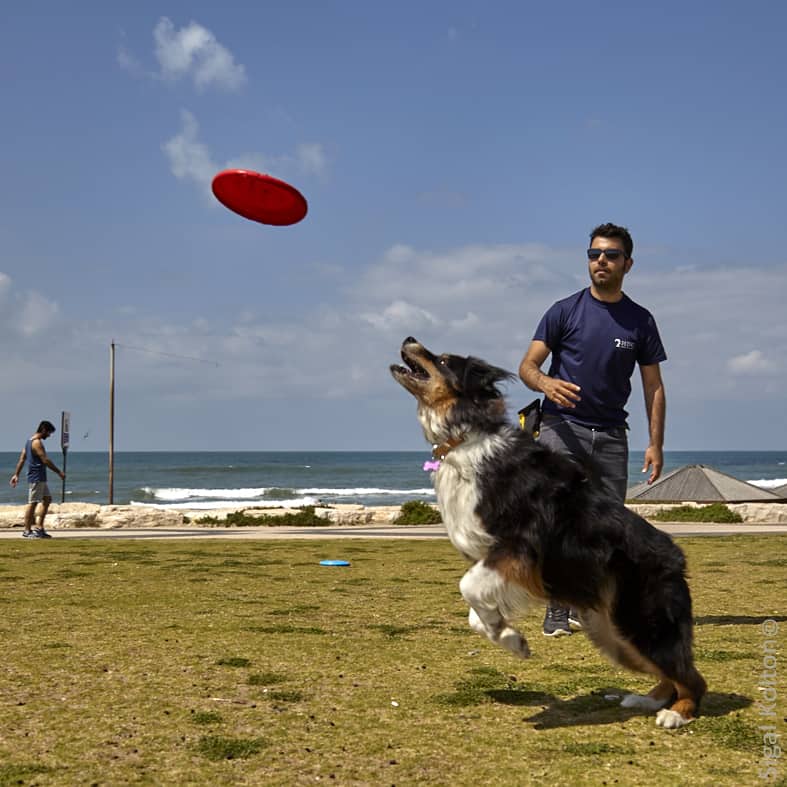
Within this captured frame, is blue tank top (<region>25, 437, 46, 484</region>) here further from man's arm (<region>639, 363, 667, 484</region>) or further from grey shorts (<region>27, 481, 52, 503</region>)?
man's arm (<region>639, 363, 667, 484</region>)

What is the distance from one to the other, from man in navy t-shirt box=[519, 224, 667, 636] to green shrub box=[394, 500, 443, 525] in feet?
55.4

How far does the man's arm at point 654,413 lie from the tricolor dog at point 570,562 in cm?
208

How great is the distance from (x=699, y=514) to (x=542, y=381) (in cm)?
→ 1915

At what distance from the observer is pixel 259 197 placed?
1166cm

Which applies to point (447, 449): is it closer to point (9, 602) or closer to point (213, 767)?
point (213, 767)

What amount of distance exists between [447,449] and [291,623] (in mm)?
3024

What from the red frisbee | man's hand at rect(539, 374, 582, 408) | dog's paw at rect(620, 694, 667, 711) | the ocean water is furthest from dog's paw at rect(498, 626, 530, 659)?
the ocean water

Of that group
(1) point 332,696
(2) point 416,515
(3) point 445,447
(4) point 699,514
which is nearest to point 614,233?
(3) point 445,447

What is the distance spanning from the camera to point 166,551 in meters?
13.9

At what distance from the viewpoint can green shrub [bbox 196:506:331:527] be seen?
75.0 feet

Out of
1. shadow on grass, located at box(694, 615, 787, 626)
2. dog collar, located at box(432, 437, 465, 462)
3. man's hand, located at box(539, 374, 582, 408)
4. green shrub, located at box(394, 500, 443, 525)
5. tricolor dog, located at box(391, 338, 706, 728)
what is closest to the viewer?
tricolor dog, located at box(391, 338, 706, 728)

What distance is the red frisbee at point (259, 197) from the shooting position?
11.4 meters

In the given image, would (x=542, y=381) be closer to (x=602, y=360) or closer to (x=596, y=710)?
(x=602, y=360)

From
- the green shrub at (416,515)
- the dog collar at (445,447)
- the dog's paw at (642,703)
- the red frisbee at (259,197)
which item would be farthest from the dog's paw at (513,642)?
the green shrub at (416,515)
